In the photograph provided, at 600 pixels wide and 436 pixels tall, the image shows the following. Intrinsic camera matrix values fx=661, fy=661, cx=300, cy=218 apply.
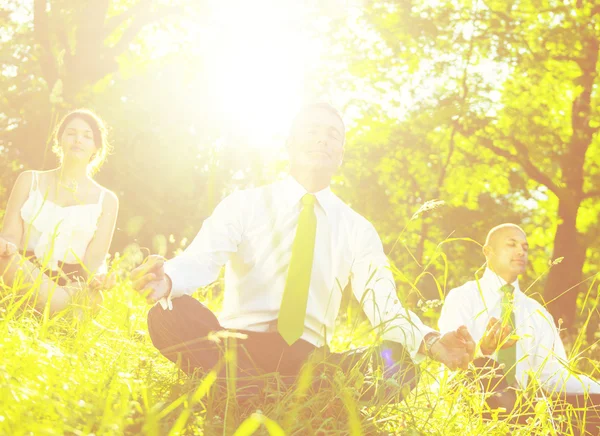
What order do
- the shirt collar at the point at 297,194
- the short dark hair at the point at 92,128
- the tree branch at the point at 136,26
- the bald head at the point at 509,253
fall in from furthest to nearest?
the tree branch at the point at 136,26, the short dark hair at the point at 92,128, the bald head at the point at 509,253, the shirt collar at the point at 297,194

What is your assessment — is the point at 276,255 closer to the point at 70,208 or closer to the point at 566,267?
the point at 70,208

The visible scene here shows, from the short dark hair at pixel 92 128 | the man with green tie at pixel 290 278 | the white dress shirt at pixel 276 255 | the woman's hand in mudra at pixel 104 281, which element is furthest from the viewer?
the short dark hair at pixel 92 128

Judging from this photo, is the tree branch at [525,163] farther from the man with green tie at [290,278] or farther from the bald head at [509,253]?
the man with green tie at [290,278]

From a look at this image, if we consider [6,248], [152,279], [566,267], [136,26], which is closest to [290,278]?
[152,279]

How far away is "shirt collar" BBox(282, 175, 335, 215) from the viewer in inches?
151

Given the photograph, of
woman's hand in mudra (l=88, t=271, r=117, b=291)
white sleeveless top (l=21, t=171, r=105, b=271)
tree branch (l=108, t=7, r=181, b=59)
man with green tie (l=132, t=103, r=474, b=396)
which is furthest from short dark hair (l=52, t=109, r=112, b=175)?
tree branch (l=108, t=7, r=181, b=59)

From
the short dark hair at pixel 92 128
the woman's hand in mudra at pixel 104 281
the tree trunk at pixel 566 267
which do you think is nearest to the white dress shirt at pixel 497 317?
the woman's hand in mudra at pixel 104 281

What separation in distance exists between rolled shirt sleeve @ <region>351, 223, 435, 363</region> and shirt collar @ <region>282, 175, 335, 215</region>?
10.2 inches

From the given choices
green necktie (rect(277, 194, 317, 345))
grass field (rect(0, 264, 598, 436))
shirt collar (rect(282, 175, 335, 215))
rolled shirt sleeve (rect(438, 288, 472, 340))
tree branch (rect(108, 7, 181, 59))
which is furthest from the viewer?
tree branch (rect(108, 7, 181, 59))

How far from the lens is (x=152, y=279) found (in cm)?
276

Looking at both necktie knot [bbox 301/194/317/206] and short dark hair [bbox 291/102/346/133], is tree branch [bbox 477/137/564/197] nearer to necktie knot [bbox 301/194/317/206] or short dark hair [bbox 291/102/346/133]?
short dark hair [bbox 291/102/346/133]

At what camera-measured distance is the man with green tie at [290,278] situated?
9.95 feet

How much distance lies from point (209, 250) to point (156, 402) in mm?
1047

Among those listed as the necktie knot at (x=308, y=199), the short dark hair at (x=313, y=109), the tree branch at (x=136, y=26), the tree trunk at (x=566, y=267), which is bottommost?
the tree trunk at (x=566, y=267)
